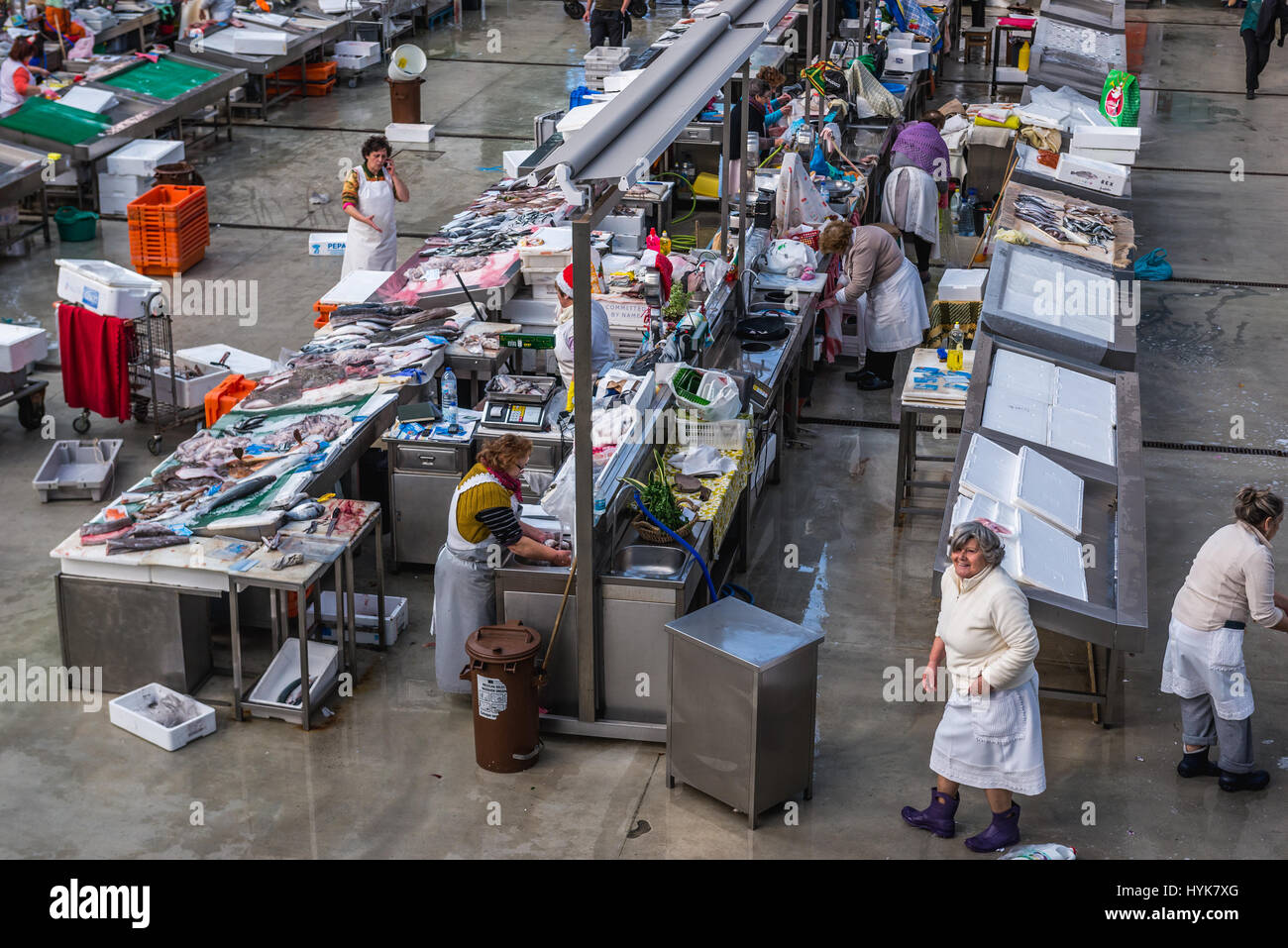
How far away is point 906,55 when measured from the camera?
55.4ft

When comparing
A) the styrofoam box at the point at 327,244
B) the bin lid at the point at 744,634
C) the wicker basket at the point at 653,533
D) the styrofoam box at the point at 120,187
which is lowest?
the bin lid at the point at 744,634

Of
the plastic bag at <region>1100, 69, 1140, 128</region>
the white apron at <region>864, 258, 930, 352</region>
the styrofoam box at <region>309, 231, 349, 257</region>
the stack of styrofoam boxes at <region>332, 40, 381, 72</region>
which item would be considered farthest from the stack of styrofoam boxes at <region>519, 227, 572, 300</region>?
the stack of styrofoam boxes at <region>332, 40, 381, 72</region>

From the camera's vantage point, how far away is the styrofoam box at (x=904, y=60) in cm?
1689

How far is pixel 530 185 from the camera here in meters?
13.4

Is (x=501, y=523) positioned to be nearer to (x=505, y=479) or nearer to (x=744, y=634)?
(x=505, y=479)

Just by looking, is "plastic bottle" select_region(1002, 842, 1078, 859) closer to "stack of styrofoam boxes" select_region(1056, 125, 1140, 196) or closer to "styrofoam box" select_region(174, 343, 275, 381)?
"styrofoam box" select_region(174, 343, 275, 381)

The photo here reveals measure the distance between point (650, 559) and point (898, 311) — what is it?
447 centimetres

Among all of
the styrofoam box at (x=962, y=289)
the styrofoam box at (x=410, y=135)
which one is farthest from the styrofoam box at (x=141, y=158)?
the styrofoam box at (x=962, y=289)

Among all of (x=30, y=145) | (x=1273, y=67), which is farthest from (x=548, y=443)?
(x=1273, y=67)

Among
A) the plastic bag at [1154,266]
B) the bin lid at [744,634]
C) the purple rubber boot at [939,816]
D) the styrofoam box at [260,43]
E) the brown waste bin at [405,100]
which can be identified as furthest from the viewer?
the styrofoam box at [260,43]

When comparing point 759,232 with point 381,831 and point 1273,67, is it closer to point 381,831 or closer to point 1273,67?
point 381,831

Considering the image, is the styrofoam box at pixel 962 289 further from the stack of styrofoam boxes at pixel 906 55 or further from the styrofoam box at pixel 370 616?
the stack of styrofoam boxes at pixel 906 55

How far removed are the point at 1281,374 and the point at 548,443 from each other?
6495 millimetres

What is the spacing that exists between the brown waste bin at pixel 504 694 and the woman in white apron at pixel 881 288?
484cm
